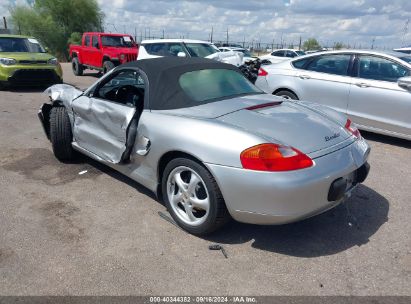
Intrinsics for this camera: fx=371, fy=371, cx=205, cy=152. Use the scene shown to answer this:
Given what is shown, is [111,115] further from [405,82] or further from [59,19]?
[59,19]

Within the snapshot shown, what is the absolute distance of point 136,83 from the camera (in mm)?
4352

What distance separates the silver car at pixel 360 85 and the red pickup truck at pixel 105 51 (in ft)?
27.1

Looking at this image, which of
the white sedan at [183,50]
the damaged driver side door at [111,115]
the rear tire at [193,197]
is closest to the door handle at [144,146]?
the damaged driver side door at [111,115]

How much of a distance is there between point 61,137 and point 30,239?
1745mm

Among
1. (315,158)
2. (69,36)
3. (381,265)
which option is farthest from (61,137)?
(69,36)

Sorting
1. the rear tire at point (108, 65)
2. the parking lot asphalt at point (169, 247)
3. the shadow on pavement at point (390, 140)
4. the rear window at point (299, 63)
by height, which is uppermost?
the rear window at point (299, 63)

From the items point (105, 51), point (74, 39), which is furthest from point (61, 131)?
point (74, 39)

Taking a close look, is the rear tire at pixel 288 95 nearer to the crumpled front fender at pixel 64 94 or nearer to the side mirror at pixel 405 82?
the side mirror at pixel 405 82

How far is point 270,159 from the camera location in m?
2.72

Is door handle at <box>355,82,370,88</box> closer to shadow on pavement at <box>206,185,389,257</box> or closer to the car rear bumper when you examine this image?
shadow on pavement at <box>206,185,389,257</box>

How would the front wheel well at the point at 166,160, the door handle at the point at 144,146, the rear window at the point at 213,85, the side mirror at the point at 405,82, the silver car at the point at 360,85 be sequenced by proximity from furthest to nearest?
the silver car at the point at 360,85, the side mirror at the point at 405,82, the rear window at the point at 213,85, the door handle at the point at 144,146, the front wheel well at the point at 166,160

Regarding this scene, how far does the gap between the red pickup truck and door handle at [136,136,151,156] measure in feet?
34.7

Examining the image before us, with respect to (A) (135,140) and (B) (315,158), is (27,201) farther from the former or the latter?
(B) (315,158)

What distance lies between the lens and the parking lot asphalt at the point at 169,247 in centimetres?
263
